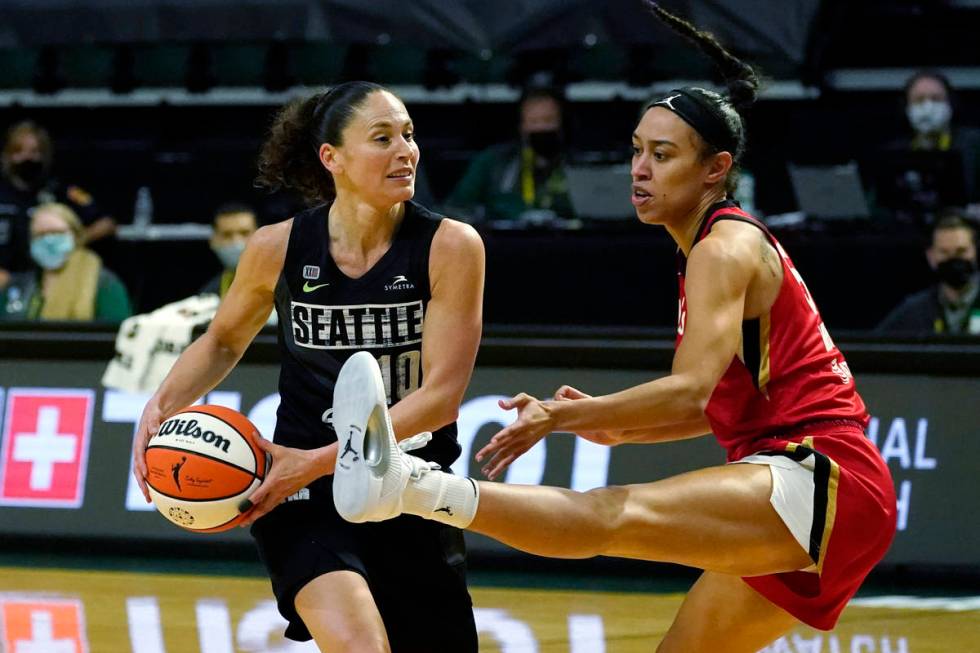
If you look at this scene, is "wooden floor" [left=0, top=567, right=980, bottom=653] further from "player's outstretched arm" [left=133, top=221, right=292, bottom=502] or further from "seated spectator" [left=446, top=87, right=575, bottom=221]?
"seated spectator" [left=446, top=87, right=575, bottom=221]

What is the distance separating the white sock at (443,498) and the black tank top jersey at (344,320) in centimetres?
57

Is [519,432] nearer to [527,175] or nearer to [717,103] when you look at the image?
[717,103]

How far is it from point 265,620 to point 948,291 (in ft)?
12.6

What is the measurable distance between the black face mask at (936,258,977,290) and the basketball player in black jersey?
4.39 metres

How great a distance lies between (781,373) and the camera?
392 cm

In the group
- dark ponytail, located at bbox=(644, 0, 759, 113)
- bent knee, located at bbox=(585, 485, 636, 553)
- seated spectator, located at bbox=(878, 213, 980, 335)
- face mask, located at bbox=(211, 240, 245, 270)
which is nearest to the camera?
bent knee, located at bbox=(585, 485, 636, 553)

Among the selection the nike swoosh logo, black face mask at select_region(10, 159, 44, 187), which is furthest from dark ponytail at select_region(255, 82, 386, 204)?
black face mask at select_region(10, 159, 44, 187)

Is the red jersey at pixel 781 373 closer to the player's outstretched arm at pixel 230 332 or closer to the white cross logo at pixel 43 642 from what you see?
the player's outstretched arm at pixel 230 332

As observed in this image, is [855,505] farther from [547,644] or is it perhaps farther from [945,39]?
[945,39]

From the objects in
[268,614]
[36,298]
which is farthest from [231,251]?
[268,614]

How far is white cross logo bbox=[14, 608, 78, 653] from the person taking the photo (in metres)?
5.77

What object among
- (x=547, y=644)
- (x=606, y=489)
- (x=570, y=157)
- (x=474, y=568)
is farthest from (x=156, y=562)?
(x=606, y=489)

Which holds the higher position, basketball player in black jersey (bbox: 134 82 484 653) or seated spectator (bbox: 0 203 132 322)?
seated spectator (bbox: 0 203 132 322)

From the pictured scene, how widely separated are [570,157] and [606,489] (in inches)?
215
